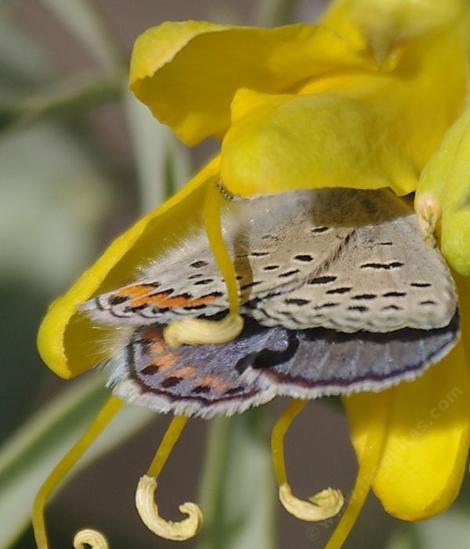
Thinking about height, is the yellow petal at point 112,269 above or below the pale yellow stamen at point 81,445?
above

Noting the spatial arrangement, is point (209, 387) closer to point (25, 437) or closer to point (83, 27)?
point (25, 437)

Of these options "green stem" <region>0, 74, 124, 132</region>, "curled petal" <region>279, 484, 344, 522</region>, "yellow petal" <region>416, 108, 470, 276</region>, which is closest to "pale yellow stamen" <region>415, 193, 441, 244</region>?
"yellow petal" <region>416, 108, 470, 276</region>

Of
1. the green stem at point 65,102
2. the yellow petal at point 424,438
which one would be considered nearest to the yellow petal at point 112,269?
the yellow petal at point 424,438

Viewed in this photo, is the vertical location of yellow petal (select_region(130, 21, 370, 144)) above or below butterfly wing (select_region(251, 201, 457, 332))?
above

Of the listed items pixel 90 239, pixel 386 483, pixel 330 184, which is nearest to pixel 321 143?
pixel 330 184

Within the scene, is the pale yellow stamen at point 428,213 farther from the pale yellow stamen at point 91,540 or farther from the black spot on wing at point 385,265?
the pale yellow stamen at point 91,540

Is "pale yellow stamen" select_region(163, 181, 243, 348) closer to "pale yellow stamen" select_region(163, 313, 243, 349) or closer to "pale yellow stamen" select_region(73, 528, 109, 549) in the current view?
"pale yellow stamen" select_region(163, 313, 243, 349)

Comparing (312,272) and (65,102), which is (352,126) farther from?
(65,102)
